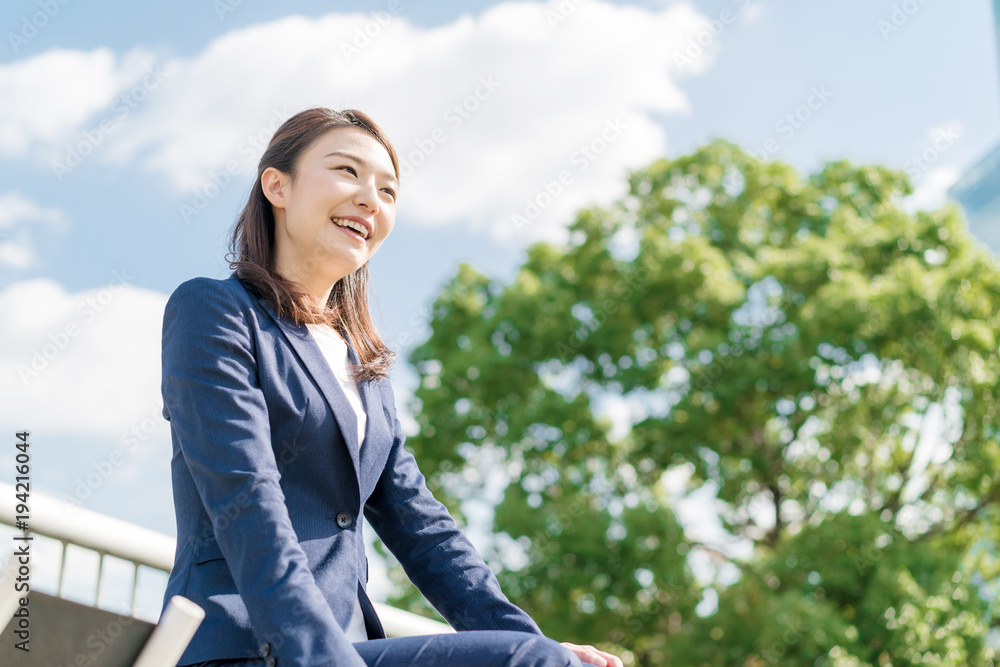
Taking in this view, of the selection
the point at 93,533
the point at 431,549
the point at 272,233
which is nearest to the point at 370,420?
the point at 431,549

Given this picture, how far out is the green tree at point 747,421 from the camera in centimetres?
867

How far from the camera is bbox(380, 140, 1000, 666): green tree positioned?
8672 millimetres

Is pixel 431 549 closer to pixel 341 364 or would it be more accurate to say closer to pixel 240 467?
pixel 341 364

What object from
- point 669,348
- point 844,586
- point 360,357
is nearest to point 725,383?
point 669,348

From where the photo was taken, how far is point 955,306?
29.9 ft

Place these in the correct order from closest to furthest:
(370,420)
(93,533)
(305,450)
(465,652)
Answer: (465,652), (305,450), (370,420), (93,533)

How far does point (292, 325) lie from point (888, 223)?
32.7 feet

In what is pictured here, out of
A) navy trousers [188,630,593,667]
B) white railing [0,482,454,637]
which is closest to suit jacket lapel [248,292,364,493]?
navy trousers [188,630,593,667]

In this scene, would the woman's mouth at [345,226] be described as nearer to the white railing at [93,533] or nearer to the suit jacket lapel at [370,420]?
the suit jacket lapel at [370,420]

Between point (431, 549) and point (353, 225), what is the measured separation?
60 cm

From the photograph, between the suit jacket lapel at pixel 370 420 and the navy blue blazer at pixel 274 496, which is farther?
the suit jacket lapel at pixel 370 420

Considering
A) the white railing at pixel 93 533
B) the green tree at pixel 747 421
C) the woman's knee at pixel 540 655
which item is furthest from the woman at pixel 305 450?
the green tree at pixel 747 421

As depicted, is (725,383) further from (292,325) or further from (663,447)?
(292,325)

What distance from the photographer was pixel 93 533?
70.8 inches
